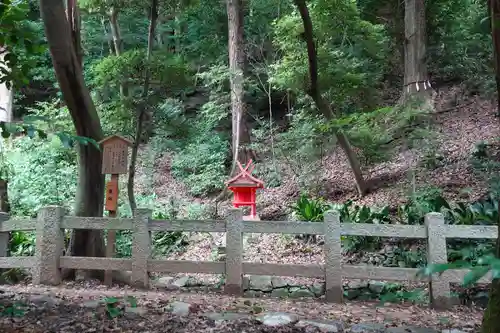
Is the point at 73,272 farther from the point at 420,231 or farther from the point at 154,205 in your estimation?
the point at 154,205

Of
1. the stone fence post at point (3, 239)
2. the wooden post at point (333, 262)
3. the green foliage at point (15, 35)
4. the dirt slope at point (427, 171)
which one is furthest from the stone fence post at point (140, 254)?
the dirt slope at point (427, 171)

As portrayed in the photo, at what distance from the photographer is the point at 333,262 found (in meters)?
5.79

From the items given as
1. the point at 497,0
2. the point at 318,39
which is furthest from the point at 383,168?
the point at 497,0

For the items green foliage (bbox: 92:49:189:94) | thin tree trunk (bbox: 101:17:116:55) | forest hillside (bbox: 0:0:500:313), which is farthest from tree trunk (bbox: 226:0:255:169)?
thin tree trunk (bbox: 101:17:116:55)

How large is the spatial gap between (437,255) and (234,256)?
2710mm

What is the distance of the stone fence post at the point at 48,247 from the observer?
6199 millimetres

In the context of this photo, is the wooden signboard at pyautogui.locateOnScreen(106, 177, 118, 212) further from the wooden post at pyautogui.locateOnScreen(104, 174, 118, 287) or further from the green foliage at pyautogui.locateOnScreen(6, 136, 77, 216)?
the green foliage at pyautogui.locateOnScreen(6, 136, 77, 216)

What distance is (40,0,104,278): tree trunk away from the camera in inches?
249

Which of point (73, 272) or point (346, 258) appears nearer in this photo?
point (73, 272)

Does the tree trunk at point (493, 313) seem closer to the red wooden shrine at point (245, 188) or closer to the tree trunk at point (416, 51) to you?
the red wooden shrine at point (245, 188)

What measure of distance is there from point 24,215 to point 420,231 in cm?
1014

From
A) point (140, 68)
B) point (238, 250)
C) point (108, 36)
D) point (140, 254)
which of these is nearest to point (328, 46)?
point (140, 68)

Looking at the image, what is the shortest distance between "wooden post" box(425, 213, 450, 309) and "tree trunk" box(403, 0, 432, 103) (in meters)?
Result: 8.09

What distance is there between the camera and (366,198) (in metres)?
10.9
